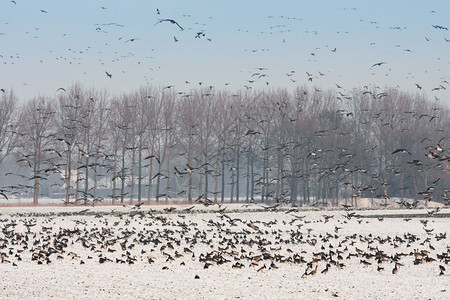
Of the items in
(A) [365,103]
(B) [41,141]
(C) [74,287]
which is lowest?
(C) [74,287]

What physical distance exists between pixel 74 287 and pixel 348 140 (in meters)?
70.6

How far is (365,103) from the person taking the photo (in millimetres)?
111500

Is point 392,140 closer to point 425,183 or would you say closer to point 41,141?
point 425,183

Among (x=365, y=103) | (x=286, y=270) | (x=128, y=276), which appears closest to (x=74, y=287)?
(x=128, y=276)

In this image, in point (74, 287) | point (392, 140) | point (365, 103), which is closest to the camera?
point (74, 287)

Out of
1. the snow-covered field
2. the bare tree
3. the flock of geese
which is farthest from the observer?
the bare tree

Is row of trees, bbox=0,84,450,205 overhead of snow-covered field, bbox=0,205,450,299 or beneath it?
overhead

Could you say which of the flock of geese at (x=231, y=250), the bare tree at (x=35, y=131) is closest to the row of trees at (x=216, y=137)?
the bare tree at (x=35, y=131)

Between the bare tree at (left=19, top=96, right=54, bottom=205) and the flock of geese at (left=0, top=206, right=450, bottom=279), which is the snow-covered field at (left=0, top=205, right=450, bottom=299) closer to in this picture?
the flock of geese at (left=0, top=206, right=450, bottom=279)

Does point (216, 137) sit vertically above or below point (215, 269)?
above

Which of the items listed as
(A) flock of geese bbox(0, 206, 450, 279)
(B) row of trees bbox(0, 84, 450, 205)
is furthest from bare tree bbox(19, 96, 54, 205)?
(A) flock of geese bbox(0, 206, 450, 279)

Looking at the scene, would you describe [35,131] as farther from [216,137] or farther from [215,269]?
[215,269]

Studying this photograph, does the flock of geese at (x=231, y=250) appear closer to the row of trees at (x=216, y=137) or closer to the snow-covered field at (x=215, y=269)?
the snow-covered field at (x=215, y=269)

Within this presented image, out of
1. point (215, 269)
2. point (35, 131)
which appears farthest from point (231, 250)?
point (35, 131)
